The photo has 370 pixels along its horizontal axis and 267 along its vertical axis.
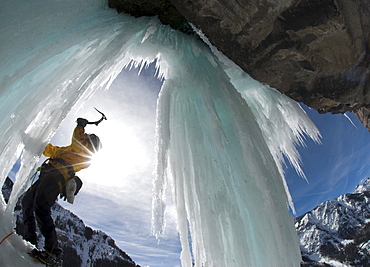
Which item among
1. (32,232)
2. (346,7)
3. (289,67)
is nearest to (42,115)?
(32,232)

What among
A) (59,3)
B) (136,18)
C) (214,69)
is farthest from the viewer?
(136,18)

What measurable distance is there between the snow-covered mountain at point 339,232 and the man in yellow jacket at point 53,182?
45957 mm

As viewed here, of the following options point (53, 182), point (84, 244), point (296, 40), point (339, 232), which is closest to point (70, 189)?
point (53, 182)

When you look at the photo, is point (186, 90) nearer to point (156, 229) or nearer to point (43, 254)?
point (156, 229)

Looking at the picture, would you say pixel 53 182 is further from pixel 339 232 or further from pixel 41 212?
pixel 339 232

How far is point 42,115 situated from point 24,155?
0.56 metres

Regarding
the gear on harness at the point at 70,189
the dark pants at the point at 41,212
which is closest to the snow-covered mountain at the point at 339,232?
the gear on harness at the point at 70,189

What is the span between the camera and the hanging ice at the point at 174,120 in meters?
2.81

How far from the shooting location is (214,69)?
12.1 ft

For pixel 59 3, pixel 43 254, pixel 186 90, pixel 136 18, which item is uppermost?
pixel 136 18

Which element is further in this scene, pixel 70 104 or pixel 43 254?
pixel 70 104

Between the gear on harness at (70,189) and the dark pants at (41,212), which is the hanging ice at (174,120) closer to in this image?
the dark pants at (41,212)

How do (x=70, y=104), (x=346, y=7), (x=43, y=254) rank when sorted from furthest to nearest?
1. (x=70, y=104)
2. (x=346, y=7)
3. (x=43, y=254)

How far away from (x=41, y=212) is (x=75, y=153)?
82 cm
